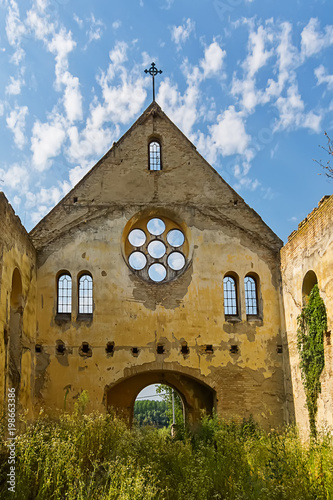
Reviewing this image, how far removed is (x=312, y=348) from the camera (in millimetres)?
13023

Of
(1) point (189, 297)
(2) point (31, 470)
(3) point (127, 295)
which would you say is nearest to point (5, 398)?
(2) point (31, 470)

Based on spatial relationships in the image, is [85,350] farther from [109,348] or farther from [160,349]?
[160,349]

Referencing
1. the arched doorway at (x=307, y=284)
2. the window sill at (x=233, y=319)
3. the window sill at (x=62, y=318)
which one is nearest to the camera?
the arched doorway at (x=307, y=284)

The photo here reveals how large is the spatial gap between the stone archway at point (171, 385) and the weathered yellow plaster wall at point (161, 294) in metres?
0.07

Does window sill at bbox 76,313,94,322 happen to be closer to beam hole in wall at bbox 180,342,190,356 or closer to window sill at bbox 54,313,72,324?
window sill at bbox 54,313,72,324

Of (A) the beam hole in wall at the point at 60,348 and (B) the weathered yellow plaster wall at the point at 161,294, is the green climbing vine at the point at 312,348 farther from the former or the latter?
(A) the beam hole in wall at the point at 60,348

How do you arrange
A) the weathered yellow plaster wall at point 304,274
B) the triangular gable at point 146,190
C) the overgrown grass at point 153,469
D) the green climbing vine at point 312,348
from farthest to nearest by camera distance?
the triangular gable at point 146,190 < the green climbing vine at point 312,348 < the weathered yellow plaster wall at point 304,274 < the overgrown grass at point 153,469

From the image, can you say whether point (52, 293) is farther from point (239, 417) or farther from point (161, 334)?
point (239, 417)

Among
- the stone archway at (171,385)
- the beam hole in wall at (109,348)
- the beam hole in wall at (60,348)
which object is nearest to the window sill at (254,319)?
the stone archway at (171,385)

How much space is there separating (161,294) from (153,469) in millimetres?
6872

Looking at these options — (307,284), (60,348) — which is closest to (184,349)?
(60,348)

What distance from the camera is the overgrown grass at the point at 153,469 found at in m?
7.28

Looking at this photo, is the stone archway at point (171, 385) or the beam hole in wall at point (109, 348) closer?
the beam hole in wall at point (109, 348)

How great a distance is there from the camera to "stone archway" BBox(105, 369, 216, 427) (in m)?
15.8
